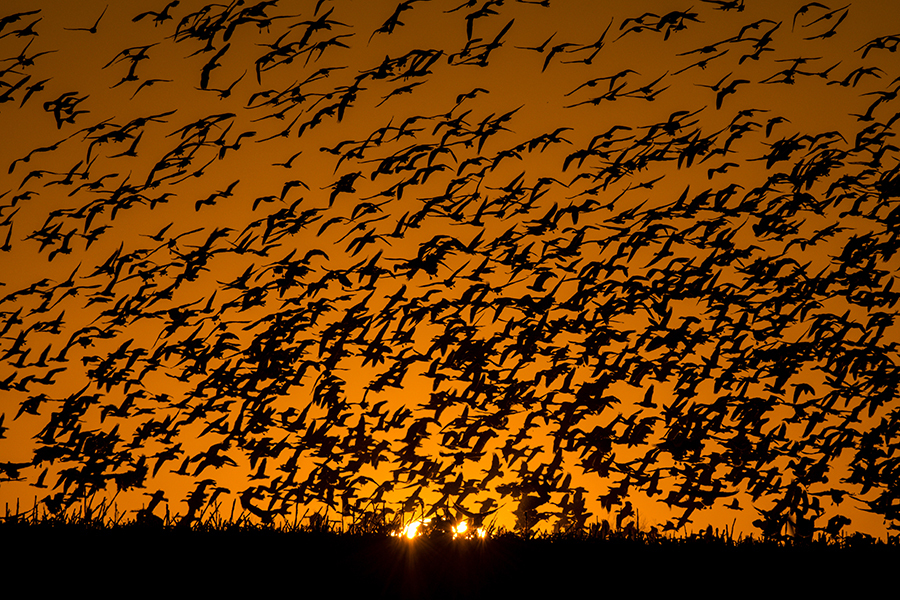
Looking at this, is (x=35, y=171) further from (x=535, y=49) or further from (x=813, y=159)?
(x=813, y=159)

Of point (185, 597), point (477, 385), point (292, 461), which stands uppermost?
point (477, 385)

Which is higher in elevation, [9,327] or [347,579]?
[9,327]

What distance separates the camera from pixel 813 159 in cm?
2077

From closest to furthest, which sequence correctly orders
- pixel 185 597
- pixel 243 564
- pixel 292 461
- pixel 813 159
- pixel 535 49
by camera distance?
pixel 185 597
pixel 243 564
pixel 535 49
pixel 292 461
pixel 813 159

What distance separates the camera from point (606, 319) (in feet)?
68.9

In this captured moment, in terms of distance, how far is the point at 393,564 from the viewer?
7.59 metres

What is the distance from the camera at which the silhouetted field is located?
288 inches

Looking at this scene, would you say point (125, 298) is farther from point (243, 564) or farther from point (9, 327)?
point (243, 564)

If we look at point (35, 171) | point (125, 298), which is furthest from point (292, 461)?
point (35, 171)

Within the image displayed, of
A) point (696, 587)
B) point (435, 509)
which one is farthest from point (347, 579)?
point (696, 587)

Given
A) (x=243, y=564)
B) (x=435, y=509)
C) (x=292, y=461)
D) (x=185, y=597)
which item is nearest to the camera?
(x=185, y=597)

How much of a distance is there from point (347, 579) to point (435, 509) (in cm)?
141

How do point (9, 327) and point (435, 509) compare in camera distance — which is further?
point (9, 327)

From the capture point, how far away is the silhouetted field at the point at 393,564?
732 centimetres
